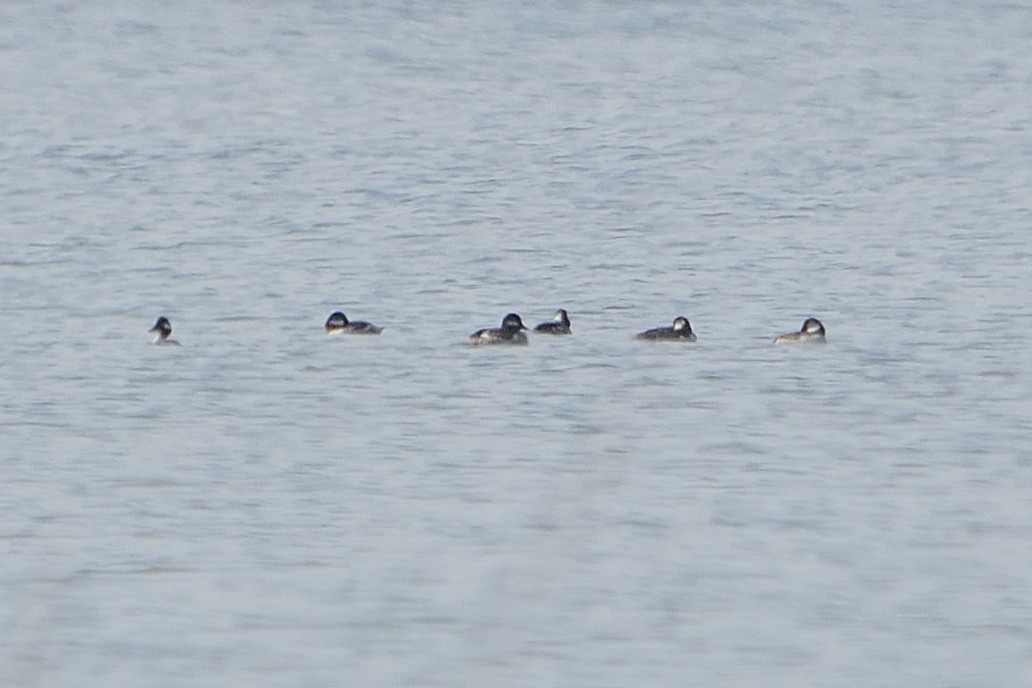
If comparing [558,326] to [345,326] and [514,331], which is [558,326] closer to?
[514,331]

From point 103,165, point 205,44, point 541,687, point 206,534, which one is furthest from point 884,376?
point 205,44

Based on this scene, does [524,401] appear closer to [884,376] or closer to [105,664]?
[884,376]

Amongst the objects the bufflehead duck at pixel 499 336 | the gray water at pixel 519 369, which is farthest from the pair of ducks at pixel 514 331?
the gray water at pixel 519 369

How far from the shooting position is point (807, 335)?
17812 mm

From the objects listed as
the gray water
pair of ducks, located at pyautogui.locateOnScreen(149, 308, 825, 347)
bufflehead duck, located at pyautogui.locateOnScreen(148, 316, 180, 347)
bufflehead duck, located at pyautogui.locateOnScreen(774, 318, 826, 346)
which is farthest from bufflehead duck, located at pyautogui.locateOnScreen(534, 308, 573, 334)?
bufflehead duck, located at pyautogui.locateOnScreen(148, 316, 180, 347)

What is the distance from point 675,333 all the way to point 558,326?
106cm

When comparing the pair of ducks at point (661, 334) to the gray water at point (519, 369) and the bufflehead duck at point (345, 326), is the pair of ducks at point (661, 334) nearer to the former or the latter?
the gray water at point (519, 369)

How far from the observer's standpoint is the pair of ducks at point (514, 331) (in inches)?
696

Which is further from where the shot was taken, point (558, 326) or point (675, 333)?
point (558, 326)

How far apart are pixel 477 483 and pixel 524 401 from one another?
10.4 feet

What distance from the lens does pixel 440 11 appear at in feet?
146

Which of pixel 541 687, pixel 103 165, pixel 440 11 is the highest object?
pixel 440 11

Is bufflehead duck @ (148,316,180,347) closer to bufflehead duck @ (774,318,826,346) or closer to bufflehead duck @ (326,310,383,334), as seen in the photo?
bufflehead duck @ (326,310,383,334)

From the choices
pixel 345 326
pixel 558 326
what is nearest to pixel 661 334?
pixel 558 326
